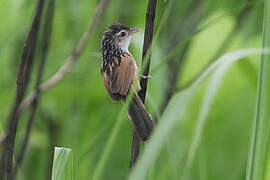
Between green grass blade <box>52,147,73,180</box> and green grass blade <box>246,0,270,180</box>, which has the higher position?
green grass blade <box>246,0,270,180</box>

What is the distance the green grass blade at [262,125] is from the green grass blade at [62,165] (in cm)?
43

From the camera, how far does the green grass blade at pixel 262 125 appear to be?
1.04 meters

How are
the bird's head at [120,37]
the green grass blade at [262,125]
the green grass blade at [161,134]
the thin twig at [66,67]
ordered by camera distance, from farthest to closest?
the bird's head at [120,37] → the thin twig at [66,67] → the green grass blade at [262,125] → the green grass blade at [161,134]

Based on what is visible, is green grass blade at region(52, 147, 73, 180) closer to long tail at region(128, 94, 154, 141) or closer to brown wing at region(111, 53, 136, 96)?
long tail at region(128, 94, 154, 141)

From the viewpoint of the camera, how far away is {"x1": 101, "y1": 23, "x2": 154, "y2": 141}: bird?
1.42 m

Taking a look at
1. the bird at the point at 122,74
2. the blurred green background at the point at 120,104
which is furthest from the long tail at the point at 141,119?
the blurred green background at the point at 120,104

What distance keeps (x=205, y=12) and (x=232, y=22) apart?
292 millimetres

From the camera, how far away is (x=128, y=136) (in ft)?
9.01

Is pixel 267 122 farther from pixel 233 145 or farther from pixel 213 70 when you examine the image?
pixel 233 145

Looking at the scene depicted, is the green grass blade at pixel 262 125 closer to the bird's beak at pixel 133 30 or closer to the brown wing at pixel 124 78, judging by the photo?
the brown wing at pixel 124 78

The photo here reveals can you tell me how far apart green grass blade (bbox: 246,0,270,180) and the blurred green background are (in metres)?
1.32

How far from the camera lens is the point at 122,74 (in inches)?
75.1

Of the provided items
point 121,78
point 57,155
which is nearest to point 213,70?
point 57,155

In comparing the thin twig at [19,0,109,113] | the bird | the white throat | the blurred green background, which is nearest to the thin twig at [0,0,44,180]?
the thin twig at [19,0,109,113]
